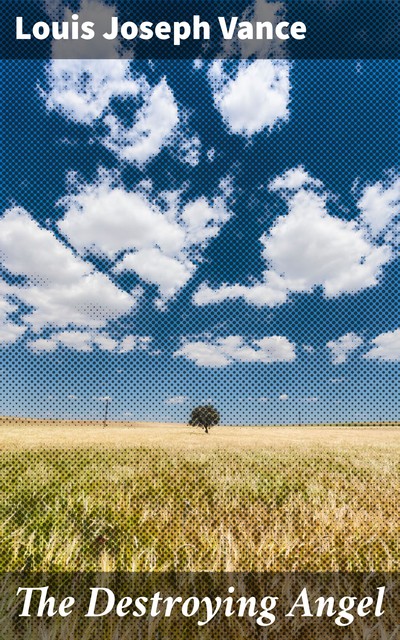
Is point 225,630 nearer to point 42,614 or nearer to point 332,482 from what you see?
point 42,614

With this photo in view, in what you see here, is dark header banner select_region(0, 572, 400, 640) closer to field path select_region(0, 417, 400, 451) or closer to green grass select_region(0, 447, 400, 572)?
green grass select_region(0, 447, 400, 572)

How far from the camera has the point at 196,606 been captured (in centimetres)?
223

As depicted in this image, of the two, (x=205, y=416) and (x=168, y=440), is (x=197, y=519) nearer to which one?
(x=168, y=440)

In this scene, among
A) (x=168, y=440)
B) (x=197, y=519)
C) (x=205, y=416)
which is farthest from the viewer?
(x=205, y=416)

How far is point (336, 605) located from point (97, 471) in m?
3.86

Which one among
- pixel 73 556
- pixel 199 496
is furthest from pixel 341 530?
pixel 73 556

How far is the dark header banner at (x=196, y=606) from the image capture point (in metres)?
2.11

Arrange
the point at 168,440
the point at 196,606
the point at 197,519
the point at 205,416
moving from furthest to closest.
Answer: the point at 205,416 < the point at 168,440 < the point at 197,519 < the point at 196,606

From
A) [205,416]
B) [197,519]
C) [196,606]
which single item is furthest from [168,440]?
[205,416]

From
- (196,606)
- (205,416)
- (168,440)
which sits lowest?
(196,606)

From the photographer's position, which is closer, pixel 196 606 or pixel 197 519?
pixel 196 606

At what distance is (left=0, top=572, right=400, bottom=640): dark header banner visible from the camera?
6.93 ft

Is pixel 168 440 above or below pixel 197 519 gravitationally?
above

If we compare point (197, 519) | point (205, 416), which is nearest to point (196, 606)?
point (197, 519)
